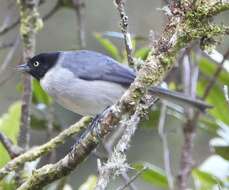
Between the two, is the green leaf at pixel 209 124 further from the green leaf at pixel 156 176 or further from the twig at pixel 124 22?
the twig at pixel 124 22

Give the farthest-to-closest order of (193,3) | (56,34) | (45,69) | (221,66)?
(56,34) < (45,69) < (221,66) < (193,3)

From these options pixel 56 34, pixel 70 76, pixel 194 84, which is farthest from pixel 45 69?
pixel 56 34

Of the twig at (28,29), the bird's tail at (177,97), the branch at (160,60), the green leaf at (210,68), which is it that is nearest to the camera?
the branch at (160,60)

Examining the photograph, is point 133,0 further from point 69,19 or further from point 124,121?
point 124,121

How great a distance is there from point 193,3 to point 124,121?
1.69ft

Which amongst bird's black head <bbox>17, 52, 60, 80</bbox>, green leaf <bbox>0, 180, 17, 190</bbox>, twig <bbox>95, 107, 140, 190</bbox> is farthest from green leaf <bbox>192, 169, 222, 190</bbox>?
twig <bbox>95, 107, 140, 190</bbox>

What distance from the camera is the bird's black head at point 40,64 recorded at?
13.9ft

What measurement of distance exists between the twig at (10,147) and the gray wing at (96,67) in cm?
70

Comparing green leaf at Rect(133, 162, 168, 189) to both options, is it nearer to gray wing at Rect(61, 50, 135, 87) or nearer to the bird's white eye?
gray wing at Rect(61, 50, 135, 87)

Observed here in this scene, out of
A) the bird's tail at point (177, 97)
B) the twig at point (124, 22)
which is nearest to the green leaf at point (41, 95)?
the bird's tail at point (177, 97)

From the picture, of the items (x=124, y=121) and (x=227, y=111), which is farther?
(x=227, y=111)

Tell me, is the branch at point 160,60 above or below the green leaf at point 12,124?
above

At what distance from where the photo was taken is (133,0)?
810 centimetres

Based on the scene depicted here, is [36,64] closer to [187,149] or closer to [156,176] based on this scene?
[156,176]
